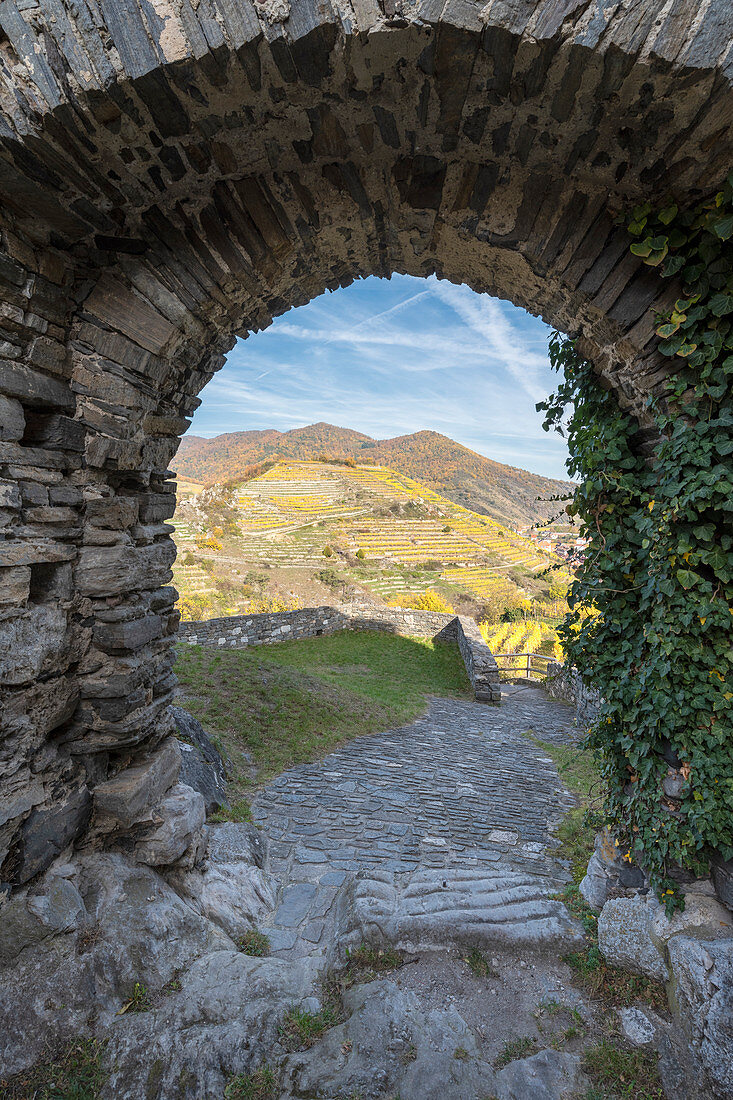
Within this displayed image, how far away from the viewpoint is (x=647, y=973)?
2318 millimetres

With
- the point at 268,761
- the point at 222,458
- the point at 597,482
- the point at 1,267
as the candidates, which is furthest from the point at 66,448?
the point at 222,458

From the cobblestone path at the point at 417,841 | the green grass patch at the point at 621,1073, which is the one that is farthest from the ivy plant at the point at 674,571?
the cobblestone path at the point at 417,841

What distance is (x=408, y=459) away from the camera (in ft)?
260

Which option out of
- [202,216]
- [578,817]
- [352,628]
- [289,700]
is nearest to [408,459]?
[352,628]

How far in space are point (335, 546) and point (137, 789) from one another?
32397mm

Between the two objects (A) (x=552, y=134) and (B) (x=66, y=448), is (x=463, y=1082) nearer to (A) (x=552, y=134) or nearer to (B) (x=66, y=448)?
(B) (x=66, y=448)

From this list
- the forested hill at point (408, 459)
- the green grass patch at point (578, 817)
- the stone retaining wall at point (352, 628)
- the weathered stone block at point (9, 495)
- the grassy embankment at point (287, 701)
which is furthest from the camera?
the forested hill at point (408, 459)

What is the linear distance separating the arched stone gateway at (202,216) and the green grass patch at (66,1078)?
71 centimetres

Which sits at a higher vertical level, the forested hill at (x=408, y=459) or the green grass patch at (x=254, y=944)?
the forested hill at (x=408, y=459)

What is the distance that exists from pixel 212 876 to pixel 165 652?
1595 millimetres

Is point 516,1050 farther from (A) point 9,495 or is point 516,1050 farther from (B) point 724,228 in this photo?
(B) point 724,228

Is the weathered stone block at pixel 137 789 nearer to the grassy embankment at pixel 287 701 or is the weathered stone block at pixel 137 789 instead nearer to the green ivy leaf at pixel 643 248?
the grassy embankment at pixel 287 701

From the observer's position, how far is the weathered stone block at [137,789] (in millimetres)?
2684

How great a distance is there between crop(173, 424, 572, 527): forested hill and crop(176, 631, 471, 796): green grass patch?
49825 mm
